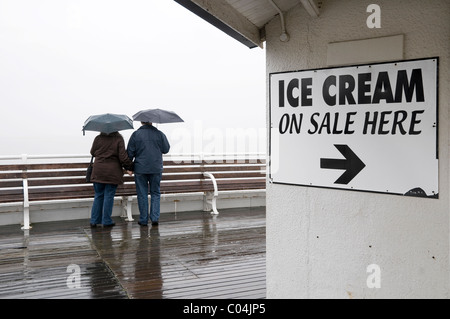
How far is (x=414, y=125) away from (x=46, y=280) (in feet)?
12.0

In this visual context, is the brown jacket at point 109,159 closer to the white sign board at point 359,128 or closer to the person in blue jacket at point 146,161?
the person in blue jacket at point 146,161

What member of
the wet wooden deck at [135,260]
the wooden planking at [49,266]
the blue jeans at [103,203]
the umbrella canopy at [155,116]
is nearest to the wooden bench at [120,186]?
the blue jeans at [103,203]

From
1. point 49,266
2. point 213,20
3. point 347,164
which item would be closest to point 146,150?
point 49,266

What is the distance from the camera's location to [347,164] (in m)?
2.70

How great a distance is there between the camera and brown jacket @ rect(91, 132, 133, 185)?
706cm

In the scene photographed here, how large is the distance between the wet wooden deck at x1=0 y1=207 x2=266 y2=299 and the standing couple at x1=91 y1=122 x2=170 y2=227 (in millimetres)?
341

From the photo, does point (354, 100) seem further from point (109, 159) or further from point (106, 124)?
point (109, 159)

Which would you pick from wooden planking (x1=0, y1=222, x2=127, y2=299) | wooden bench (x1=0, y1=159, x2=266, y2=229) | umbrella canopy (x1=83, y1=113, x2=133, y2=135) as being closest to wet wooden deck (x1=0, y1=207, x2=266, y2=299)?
wooden planking (x1=0, y1=222, x2=127, y2=299)

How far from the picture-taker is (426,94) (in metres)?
2.39

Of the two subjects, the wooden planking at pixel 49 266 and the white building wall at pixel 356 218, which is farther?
the wooden planking at pixel 49 266

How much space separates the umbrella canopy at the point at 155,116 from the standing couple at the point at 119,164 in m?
0.11

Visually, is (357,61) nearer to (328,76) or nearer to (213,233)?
(328,76)

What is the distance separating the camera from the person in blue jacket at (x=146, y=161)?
7156 mm

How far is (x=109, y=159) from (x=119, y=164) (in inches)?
6.9
